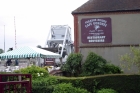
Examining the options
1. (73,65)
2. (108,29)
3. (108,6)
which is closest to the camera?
(73,65)

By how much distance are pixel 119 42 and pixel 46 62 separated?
49.4ft

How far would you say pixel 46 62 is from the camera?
3594 cm

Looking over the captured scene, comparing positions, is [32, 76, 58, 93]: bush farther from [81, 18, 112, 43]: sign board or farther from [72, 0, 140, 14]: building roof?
[72, 0, 140, 14]: building roof

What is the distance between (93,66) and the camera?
20.1 meters

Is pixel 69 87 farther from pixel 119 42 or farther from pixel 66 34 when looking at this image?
pixel 66 34

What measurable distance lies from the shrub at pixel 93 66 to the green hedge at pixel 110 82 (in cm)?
505

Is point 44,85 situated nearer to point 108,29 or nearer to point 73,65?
point 73,65

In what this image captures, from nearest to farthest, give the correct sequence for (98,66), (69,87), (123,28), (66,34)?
(69,87) < (98,66) < (123,28) < (66,34)

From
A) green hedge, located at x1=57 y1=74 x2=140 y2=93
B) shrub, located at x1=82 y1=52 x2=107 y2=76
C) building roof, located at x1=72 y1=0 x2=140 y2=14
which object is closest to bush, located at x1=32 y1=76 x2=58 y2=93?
green hedge, located at x1=57 y1=74 x2=140 y2=93

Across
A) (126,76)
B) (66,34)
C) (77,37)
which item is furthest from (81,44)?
(66,34)

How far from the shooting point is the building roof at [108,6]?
2256 centimetres

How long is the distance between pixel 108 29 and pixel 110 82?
8.66m

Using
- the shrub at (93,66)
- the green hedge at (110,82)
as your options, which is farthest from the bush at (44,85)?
the shrub at (93,66)

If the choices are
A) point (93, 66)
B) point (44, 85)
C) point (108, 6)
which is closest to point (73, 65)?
point (93, 66)
